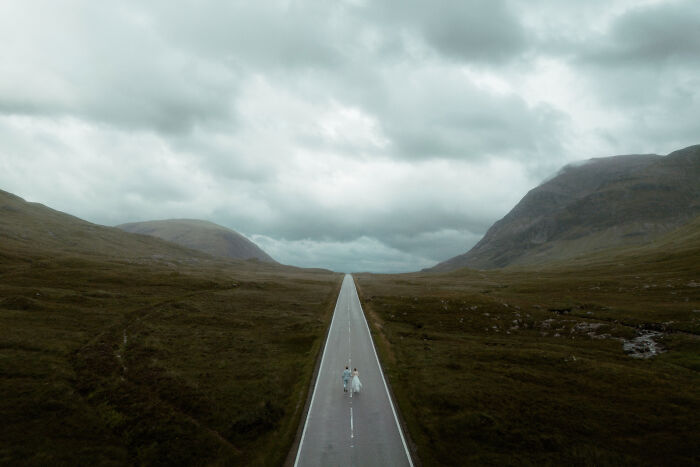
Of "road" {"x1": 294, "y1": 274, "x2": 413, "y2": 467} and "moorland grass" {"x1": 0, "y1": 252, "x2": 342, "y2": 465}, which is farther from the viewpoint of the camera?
"moorland grass" {"x1": 0, "y1": 252, "x2": 342, "y2": 465}

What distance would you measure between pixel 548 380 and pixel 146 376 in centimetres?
4095

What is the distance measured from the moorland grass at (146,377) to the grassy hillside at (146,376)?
4.7 inches

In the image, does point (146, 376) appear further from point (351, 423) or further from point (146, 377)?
point (351, 423)

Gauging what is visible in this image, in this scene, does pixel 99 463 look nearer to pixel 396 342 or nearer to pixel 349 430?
pixel 349 430

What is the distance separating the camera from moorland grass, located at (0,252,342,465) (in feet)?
79.0

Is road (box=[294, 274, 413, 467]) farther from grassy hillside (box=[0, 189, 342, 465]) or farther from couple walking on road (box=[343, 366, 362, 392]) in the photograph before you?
grassy hillside (box=[0, 189, 342, 465])

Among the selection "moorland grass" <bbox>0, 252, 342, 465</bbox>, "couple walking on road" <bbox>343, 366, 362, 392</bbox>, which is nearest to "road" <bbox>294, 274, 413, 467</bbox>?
"couple walking on road" <bbox>343, 366, 362, 392</bbox>

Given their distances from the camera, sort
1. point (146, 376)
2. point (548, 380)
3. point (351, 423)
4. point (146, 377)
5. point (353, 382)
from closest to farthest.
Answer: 1. point (351, 423)
2. point (353, 382)
3. point (146, 377)
4. point (146, 376)
5. point (548, 380)

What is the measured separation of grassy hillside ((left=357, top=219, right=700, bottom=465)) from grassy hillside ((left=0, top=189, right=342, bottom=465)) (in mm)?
11763

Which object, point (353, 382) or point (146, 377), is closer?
point (353, 382)

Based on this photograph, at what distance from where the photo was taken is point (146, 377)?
3491 centimetres

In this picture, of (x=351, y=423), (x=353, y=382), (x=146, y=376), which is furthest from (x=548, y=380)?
(x=146, y=376)

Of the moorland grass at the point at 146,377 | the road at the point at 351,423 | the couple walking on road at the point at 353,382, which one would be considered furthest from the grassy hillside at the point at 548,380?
the moorland grass at the point at 146,377

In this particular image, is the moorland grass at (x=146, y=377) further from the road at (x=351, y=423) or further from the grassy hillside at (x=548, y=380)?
the grassy hillside at (x=548, y=380)
